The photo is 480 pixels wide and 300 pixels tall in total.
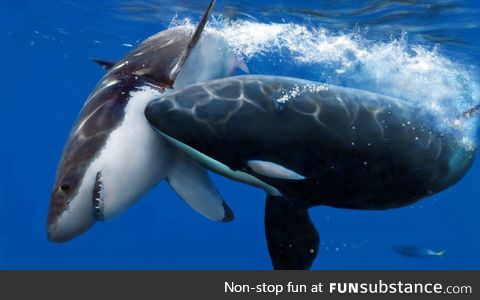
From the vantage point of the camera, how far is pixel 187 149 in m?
4.31

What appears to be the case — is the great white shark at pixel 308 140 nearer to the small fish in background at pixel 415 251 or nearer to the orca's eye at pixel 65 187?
the orca's eye at pixel 65 187

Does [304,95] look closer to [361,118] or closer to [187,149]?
[361,118]

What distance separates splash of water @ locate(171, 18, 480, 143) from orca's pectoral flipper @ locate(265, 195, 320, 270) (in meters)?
10.8

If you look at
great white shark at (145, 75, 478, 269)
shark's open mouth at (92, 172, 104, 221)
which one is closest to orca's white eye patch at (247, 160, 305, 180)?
great white shark at (145, 75, 478, 269)

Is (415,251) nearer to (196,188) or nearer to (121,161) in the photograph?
(196,188)

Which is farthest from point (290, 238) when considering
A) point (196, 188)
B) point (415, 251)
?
point (415, 251)

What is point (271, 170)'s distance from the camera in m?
4.16

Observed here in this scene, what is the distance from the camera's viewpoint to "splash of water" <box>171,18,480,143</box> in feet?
53.0

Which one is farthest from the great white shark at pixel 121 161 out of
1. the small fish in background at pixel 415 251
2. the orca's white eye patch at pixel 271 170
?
the small fish in background at pixel 415 251

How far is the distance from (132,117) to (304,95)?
1562 millimetres

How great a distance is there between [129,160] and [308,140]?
1590 millimetres

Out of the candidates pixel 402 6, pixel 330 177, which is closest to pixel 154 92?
pixel 330 177

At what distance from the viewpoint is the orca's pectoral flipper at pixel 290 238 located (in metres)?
5.06

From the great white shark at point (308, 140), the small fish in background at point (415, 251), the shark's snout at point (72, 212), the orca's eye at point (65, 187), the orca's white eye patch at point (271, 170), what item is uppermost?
the small fish in background at point (415, 251)
